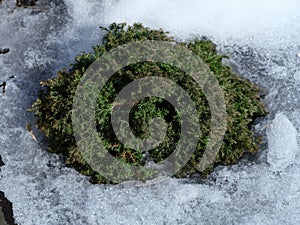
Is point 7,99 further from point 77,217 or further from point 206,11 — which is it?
point 206,11

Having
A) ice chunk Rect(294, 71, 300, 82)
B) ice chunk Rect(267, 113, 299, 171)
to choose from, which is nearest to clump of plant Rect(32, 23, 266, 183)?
ice chunk Rect(267, 113, 299, 171)

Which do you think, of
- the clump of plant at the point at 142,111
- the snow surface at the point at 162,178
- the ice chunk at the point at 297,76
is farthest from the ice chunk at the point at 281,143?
the ice chunk at the point at 297,76

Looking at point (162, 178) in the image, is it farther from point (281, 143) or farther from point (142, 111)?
point (281, 143)

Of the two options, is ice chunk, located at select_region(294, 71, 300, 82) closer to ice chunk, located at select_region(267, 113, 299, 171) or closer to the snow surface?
the snow surface

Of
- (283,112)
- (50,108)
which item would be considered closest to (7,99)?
(50,108)

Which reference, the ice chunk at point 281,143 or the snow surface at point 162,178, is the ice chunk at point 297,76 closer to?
the snow surface at point 162,178
